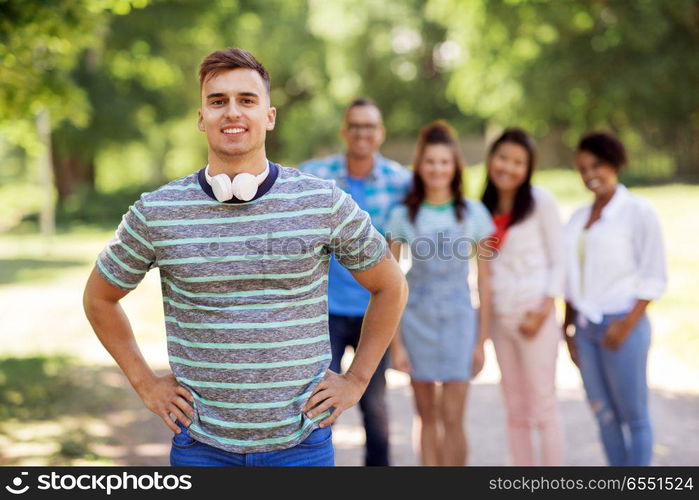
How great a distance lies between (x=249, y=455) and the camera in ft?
8.40

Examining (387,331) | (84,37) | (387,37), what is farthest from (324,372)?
(387,37)

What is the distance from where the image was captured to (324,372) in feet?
8.67

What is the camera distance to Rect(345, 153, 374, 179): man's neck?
5.07 m

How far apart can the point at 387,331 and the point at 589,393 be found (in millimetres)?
2473

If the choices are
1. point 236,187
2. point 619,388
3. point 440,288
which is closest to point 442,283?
point 440,288

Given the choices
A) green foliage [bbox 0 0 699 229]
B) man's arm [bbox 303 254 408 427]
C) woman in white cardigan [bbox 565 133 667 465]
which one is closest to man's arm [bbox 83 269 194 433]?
man's arm [bbox 303 254 408 427]

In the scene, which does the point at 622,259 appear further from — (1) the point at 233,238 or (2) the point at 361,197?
(1) the point at 233,238

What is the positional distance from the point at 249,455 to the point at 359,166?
277 centimetres

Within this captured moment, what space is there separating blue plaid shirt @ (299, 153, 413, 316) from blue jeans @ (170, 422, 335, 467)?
2.21 m

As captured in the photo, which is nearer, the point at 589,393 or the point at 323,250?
the point at 323,250

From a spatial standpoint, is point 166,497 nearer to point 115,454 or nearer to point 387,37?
point 115,454

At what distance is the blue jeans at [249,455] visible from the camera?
2.57 meters

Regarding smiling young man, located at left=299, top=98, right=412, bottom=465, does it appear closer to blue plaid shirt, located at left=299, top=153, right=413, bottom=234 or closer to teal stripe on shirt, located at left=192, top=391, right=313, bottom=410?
blue plaid shirt, located at left=299, top=153, right=413, bottom=234

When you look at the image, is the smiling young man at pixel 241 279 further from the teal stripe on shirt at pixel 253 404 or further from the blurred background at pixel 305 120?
the blurred background at pixel 305 120
